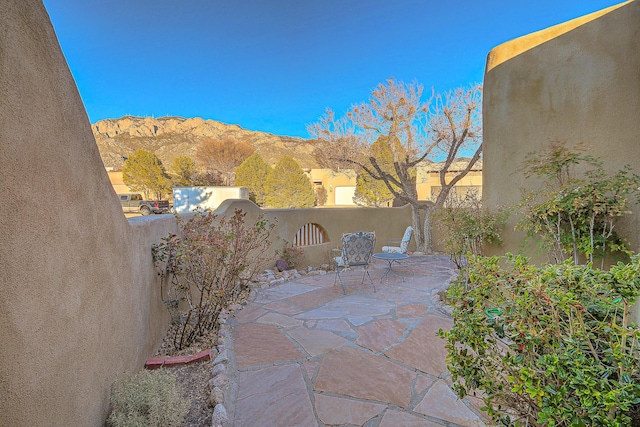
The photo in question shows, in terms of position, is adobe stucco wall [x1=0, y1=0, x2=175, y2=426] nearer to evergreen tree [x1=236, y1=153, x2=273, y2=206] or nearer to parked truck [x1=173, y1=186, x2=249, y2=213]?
parked truck [x1=173, y1=186, x2=249, y2=213]

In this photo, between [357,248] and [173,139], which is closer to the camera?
[357,248]

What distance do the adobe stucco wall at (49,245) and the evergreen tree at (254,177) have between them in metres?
22.3

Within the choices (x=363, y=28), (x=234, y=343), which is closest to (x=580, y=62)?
(x=234, y=343)

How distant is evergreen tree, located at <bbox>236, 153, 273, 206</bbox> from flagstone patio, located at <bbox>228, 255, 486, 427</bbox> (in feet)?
64.0

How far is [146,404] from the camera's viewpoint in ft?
6.40

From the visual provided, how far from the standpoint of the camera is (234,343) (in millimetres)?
3395

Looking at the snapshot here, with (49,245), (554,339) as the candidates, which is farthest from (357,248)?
(49,245)

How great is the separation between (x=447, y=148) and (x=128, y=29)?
54.5ft

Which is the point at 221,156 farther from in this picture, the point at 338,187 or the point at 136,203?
the point at 338,187

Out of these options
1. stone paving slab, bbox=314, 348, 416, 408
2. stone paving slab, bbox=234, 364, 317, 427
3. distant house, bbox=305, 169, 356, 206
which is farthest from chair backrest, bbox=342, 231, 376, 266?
distant house, bbox=305, 169, 356, 206

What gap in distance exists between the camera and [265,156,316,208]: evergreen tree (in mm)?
23062

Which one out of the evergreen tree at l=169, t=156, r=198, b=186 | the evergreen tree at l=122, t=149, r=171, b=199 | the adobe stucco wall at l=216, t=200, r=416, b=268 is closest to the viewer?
the adobe stucco wall at l=216, t=200, r=416, b=268

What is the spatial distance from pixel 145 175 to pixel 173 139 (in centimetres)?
1808

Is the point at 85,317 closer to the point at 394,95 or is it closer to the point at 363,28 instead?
the point at 394,95
